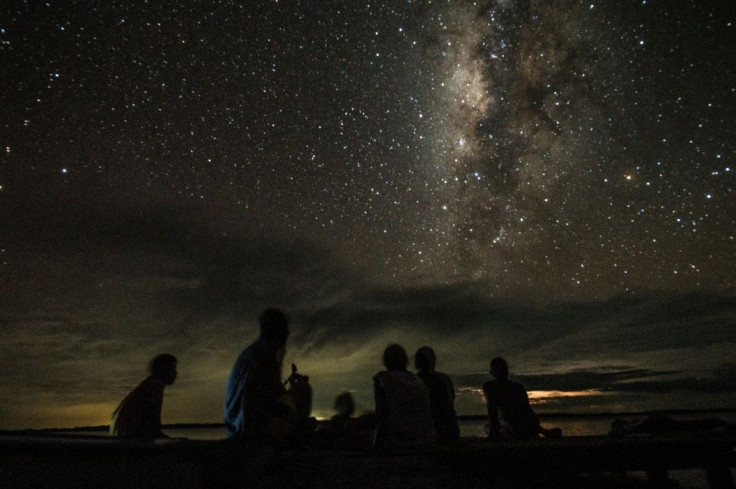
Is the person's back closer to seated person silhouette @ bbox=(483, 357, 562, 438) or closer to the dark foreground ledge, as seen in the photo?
seated person silhouette @ bbox=(483, 357, 562, 438)

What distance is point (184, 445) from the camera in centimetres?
215

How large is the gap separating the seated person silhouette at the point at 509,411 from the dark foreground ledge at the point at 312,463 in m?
0.87

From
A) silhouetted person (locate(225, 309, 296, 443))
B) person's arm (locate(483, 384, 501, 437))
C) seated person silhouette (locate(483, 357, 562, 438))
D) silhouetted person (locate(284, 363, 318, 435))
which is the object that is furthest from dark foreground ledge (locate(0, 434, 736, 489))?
silhouetted person (locate(284, 363, 318, 435))

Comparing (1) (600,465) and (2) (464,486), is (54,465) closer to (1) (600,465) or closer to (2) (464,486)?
(2) (464,486)

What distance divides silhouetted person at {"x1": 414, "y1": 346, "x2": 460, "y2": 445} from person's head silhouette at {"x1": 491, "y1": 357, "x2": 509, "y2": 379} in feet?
2.80

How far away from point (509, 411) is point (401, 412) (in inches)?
85.4

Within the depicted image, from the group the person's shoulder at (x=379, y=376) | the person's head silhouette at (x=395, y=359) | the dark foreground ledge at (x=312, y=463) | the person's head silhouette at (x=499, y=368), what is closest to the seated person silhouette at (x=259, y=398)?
the dark foreground ledge at (x=312, y=463)

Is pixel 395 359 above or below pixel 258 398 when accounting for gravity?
above

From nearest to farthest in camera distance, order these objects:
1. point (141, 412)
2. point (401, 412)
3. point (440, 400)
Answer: point (401, 412) → point (141, 412) → point (440, 400)

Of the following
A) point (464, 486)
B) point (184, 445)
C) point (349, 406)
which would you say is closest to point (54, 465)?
point (184, 445)

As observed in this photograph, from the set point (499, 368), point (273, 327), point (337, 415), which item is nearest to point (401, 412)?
point (273, 327)

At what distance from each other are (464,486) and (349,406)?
5.13m

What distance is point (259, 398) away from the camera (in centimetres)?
296

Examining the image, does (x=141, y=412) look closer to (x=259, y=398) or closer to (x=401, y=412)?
(x=259, y=398)
